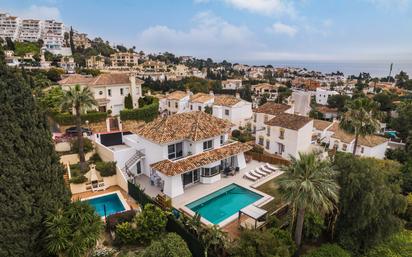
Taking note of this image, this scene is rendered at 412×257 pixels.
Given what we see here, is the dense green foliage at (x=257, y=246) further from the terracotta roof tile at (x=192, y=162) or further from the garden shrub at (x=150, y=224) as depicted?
the terracotta roof tile at (x=192, y=162)

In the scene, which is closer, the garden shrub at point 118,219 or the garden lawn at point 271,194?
the garden shrub at point 118,219

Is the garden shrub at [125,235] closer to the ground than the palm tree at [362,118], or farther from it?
closer to the ground

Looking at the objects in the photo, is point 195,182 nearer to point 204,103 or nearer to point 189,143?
point 189,143

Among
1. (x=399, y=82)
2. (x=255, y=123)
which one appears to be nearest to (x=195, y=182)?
(x=255, y=123)

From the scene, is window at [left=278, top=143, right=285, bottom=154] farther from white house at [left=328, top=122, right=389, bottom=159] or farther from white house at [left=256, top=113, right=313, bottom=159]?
white house at [left=328, top=122, right=389, bottom=159]

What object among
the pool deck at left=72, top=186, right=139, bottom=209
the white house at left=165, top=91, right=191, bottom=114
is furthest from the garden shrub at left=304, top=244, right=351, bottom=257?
the white house at left=165, top=91, right=191, bottom=114

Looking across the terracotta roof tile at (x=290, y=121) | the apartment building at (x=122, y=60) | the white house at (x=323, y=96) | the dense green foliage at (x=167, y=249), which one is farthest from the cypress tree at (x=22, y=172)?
the apartment building at (x=122, y=60)

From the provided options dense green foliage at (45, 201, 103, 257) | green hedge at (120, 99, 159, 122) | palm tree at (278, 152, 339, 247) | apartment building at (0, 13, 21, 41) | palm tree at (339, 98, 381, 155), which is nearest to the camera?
dense green foliage at (45, 201, 103, 257)
